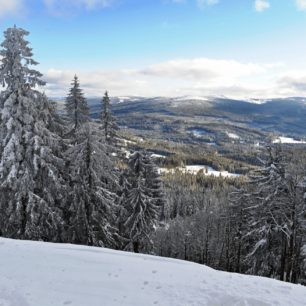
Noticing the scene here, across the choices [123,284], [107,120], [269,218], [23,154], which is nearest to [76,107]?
[107,120]

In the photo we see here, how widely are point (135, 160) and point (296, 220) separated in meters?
12.7

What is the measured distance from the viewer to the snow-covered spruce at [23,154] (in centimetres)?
1156

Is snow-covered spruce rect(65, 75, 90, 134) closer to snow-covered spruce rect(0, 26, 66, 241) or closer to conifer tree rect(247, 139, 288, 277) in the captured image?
snow-covered spruce rect(0, 26, 66, 241)

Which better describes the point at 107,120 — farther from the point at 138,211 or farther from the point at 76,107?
the point at 138,211

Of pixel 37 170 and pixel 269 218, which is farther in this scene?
pixel 269 218

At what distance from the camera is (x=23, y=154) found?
1220 cm

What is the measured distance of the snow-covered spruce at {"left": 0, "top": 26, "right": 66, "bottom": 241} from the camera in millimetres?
11562

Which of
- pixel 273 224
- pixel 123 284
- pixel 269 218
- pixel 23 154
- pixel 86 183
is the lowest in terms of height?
pixel 273 224

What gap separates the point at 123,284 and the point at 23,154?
9972mm

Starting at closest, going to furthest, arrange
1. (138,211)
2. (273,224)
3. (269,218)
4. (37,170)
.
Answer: (37,170)
(273,224)
(269,218)
(138,211)

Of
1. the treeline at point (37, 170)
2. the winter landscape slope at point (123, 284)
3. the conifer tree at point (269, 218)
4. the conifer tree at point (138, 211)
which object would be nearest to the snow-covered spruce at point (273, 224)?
the conifer tree at point (269, 218)

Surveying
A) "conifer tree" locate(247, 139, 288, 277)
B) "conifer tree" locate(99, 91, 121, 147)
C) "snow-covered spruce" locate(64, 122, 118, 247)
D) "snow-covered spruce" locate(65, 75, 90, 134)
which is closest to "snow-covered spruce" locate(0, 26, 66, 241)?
"snow-covered spruce" locate(64, 122, 118, 247)

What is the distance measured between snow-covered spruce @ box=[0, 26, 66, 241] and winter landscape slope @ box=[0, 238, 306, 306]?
5095mm

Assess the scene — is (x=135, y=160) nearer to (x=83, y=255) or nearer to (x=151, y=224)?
(x=151, y=224)
